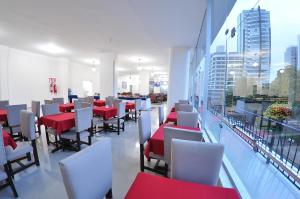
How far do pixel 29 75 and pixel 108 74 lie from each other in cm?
464

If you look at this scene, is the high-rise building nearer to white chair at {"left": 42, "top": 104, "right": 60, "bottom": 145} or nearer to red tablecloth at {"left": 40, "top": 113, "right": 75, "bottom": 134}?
red tablecloth at {"left": 40, "top": 113, "right": 75, "bottom": 134}

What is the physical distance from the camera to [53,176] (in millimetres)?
2357

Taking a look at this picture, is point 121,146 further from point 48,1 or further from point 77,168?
point 48,1

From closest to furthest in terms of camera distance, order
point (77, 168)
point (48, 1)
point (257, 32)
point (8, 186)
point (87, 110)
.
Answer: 1. point (77, 168)
2. point (257, 32)
3. point (8, 186)
4. point (48, 1)
5. point (87, 110)

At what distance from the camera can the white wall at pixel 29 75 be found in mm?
7070

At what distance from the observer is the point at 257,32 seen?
1795 millimetres

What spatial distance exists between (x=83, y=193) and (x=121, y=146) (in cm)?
272

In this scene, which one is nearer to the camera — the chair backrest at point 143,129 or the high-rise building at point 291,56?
the high-rise building at point 291,56

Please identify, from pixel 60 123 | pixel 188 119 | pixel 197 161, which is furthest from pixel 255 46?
pixel 60 123

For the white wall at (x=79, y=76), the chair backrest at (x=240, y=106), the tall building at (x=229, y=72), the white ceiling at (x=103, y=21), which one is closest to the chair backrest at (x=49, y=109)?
the white ceiling at (x=103, y=21)

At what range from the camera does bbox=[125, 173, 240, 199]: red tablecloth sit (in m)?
0.94

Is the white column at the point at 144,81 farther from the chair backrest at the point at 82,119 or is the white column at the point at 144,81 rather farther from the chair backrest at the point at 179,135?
the chair backrest at the point at 179,135

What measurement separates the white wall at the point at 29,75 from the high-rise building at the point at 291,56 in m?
9.34

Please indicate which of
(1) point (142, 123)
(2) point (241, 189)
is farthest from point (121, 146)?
(2) point (241, 189)
